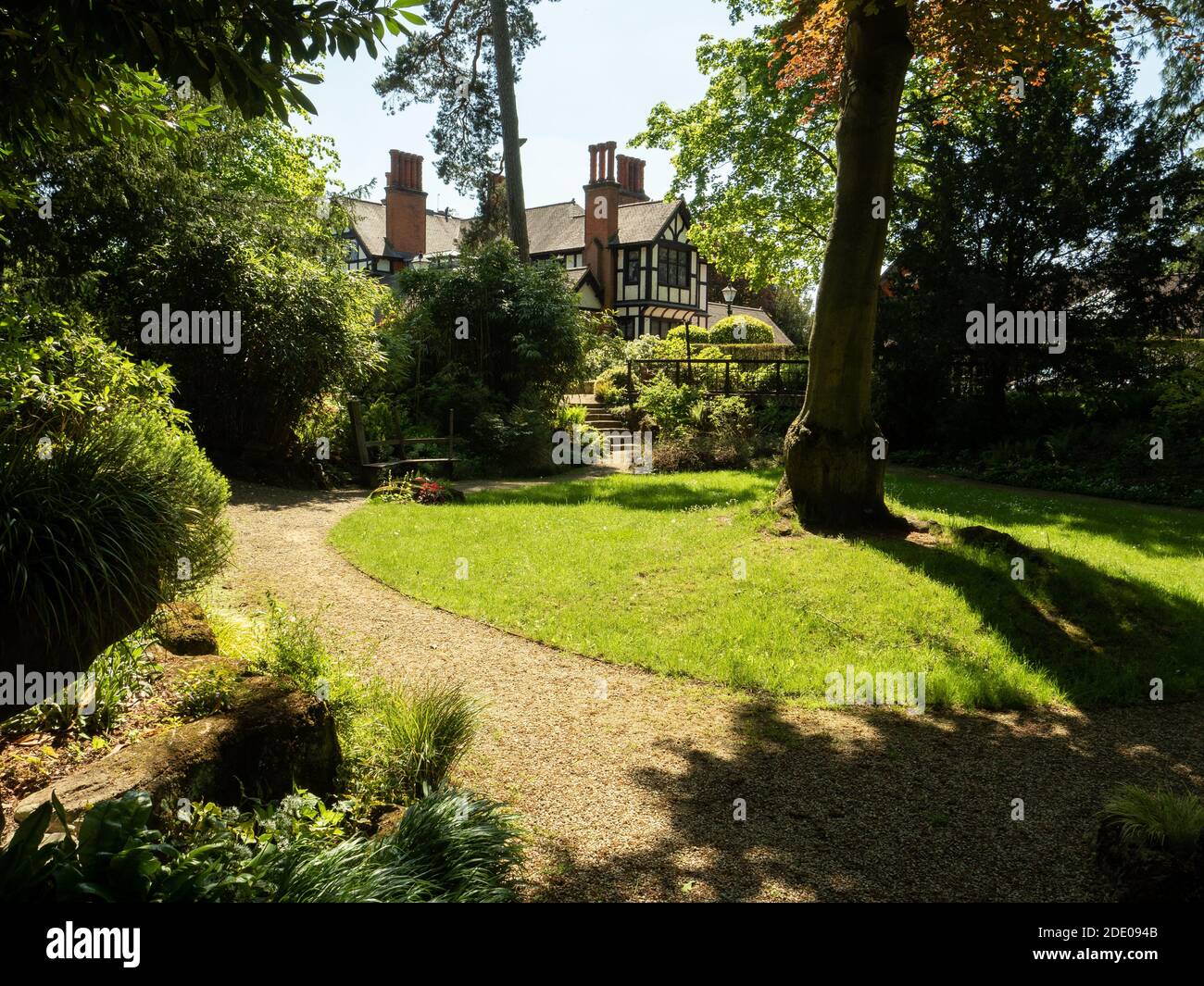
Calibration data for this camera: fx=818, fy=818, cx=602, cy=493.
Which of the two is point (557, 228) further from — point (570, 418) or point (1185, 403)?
point (1185, 403)

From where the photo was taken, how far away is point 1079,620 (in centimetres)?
751

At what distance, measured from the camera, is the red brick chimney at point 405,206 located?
4203 centimetres

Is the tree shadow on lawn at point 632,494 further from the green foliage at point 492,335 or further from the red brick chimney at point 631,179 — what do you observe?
the red brick chimney at point 631,179

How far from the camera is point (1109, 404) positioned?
17.6 m

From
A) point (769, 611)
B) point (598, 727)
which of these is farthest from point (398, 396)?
point (598, 727)

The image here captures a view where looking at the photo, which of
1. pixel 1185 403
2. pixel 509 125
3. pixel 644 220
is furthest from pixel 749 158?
pixel 644 220

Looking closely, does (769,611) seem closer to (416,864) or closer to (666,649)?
(666,649)

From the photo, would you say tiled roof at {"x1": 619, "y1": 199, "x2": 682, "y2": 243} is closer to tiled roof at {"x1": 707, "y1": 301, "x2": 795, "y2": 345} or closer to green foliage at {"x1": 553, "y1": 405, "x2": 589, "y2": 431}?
tiled roof at {"x1": 707, "y1": 301, "x2": 795, "y2": 345}

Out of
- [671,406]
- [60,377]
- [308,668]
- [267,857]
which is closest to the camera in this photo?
[267,857]

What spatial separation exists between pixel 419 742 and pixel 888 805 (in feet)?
8.60

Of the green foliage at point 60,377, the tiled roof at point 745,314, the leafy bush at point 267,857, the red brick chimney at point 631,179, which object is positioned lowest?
the leafy bush at point 267,857

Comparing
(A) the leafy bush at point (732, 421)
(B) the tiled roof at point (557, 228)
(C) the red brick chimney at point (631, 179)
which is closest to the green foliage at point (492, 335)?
(A) the leafy bush at point (732, 421)

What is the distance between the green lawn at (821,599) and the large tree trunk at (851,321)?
0.67 meters
